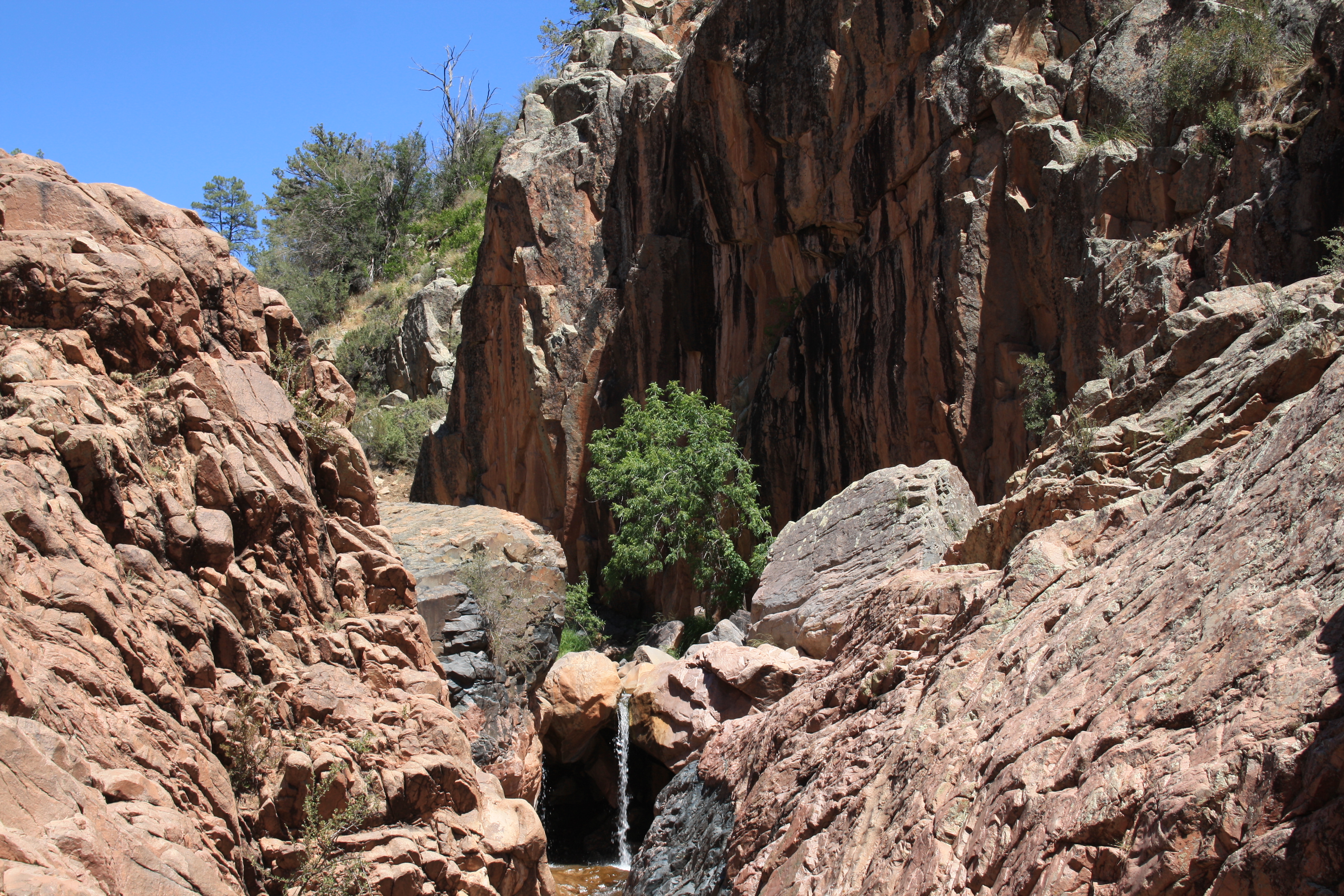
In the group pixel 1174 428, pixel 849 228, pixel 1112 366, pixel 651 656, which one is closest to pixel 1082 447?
pixel 1174 428

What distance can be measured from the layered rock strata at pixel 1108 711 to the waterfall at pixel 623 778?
7343mm

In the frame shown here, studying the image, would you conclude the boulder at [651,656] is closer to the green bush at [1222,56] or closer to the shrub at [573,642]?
the shrub at [573,642]

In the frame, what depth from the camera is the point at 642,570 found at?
68.2ft

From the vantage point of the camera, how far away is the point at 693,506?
20.6 m

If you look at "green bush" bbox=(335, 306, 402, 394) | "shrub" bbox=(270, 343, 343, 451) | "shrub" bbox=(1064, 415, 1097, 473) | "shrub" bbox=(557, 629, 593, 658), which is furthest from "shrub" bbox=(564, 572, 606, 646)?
"green bush" bbox=(335, 306, 402, 394)

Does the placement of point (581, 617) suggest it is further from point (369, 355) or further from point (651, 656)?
point (369, 355)

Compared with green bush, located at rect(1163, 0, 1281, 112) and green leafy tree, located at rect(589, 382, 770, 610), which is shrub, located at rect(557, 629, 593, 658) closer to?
green leafy tree, located at rect(589, 382, 770, 610)

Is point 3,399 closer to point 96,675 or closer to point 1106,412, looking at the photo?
point 96,675

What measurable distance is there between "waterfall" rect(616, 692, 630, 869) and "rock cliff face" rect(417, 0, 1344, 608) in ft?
20.9

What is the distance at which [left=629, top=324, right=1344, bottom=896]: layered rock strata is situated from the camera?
3582 millimetres

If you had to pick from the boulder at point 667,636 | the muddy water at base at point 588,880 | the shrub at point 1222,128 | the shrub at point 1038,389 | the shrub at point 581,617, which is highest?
the shrub at point 1222,128

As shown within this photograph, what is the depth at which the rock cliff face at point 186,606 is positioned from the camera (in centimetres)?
468

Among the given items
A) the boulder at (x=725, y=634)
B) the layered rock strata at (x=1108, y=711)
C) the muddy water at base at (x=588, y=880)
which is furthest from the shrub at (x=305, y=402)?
the boulder at (x=725, y=634)

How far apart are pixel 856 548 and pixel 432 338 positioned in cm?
2579
